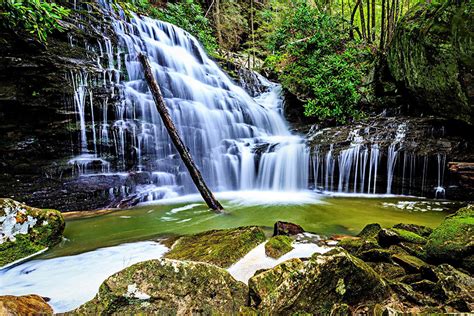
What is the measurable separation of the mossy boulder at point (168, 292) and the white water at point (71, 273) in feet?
2.44

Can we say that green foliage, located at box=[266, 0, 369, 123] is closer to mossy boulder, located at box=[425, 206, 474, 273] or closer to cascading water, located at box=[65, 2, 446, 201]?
cascading water, located at box=[65, 2, 446, 201]

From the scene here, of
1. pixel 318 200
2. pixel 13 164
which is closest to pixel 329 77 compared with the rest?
pixel 318 200

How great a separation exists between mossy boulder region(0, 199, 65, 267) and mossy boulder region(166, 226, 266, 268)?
1.96m

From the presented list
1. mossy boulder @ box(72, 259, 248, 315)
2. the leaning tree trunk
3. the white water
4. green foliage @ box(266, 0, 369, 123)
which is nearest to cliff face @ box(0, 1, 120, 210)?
the leaning tree trunk

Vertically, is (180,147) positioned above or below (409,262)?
above

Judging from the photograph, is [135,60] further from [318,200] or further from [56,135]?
[318,200]

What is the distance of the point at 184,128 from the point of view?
9.59 metres

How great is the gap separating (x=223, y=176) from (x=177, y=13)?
10.5 meters

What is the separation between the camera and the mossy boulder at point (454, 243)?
246 cm

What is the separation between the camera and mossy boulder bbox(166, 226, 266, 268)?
128 inches

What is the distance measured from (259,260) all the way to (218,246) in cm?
59

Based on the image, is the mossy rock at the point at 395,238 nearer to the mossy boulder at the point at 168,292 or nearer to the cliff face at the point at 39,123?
the mossy boulder at the point at 168,292

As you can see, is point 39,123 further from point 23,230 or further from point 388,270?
point 388,270

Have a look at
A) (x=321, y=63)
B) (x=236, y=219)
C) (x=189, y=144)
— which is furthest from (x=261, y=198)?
(x=321, y=63)
